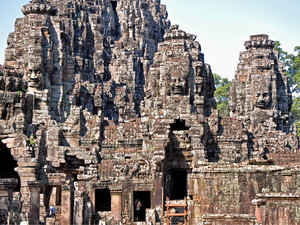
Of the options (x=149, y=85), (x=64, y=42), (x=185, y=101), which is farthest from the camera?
(x=64, y=42)

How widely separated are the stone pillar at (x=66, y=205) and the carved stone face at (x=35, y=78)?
18350mm

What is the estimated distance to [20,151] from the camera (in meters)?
30.4

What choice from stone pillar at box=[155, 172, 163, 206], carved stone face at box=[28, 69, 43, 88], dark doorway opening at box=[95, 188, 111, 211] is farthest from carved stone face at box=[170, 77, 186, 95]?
carved stone face at box=[28, 69, 43, 88]

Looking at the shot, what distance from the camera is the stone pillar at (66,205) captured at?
90.3 ft

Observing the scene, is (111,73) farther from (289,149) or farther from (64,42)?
(289,149)

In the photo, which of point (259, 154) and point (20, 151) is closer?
point (20, 151)

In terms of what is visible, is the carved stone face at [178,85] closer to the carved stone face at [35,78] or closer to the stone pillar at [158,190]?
the stone pillar at [158,190]

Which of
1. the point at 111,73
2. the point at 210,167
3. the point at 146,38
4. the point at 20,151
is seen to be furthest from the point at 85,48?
the point at 210,167

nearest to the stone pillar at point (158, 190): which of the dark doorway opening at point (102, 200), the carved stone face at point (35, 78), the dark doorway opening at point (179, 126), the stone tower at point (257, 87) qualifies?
the dark doorway opening at point (102, 200)

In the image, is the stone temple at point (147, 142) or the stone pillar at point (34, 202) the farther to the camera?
the stone pillar at point (34, 202)

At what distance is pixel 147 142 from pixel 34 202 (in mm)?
11058

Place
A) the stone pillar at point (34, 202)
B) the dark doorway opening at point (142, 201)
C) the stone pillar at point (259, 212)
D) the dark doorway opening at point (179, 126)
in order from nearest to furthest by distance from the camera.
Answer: the stone pillar at point (259, 212)
the stone pillar at point (34, 202)
the dark doorway opening at point (142, 201)
the dark doorway opening at point (179, 126)

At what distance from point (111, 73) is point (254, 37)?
2549 centimetres

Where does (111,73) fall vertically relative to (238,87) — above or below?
above
